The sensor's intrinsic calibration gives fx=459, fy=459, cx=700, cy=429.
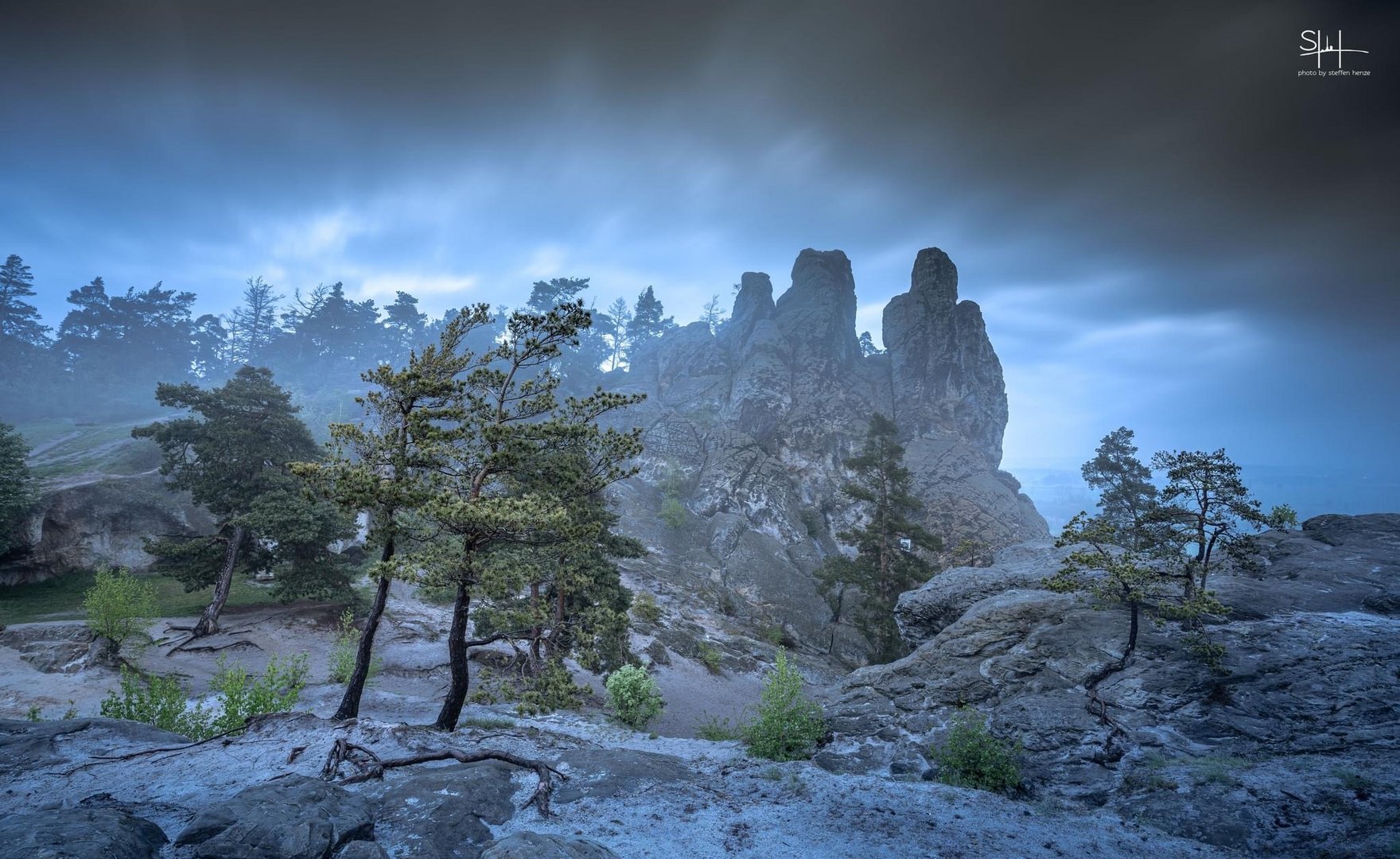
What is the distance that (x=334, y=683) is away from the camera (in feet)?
55.2

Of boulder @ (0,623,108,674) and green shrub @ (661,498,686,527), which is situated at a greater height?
green shrub @ (661,498,686,527)

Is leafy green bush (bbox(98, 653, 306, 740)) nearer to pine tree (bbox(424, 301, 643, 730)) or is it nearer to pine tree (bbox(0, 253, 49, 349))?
pine tree (bbox(424, 301, 643, 730))

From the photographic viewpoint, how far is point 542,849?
5746 millimetres

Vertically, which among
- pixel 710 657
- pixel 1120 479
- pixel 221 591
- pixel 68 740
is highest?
pixel 1120 479

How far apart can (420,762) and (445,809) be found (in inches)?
80.3

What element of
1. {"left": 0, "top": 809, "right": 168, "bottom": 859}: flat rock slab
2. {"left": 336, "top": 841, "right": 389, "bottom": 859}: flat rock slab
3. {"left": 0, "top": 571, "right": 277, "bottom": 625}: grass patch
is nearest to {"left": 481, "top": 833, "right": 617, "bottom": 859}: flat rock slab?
{"left": 336, "top": 841, "right": 389, "bottom": 859}: flat rock slab

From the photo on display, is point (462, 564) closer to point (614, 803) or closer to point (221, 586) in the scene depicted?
point (614, 803)

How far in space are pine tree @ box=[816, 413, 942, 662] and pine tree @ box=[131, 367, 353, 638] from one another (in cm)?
2722

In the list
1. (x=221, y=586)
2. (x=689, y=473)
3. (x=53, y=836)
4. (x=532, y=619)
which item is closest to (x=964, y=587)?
(x=532, y=619)

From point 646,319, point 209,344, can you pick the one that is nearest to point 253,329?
point 209,344

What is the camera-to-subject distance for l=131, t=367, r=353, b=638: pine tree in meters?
21.9

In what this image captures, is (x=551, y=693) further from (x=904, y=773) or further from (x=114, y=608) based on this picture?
(x=114, y=608)

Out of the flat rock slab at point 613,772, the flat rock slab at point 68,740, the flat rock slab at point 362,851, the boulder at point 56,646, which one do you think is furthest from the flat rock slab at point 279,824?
the boulder at point 56,646

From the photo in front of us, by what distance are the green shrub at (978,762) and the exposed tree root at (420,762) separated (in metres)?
7.70
